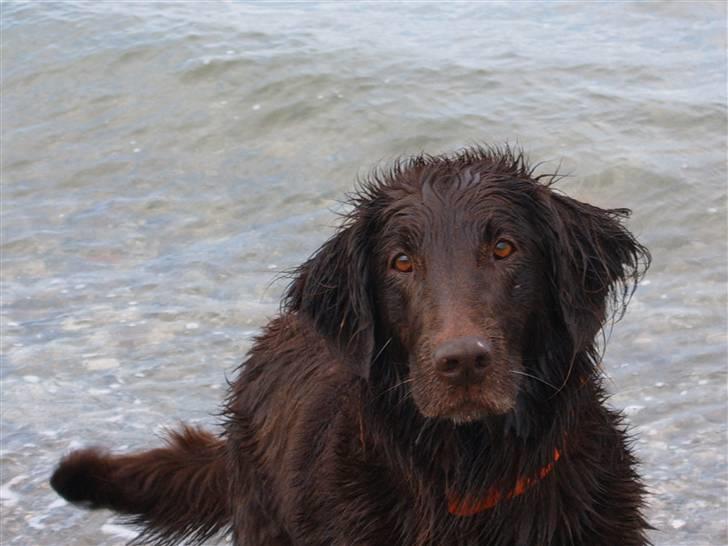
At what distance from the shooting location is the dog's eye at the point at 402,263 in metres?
3.72

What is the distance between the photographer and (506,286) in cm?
357

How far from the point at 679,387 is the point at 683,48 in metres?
7.24

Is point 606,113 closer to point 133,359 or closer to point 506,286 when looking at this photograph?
point 133,359

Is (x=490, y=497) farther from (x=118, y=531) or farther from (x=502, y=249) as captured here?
(x=118, y=531)

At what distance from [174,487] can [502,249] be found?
83.1 inches

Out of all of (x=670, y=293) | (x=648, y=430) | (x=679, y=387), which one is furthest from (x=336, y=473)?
(x=670, y=293)

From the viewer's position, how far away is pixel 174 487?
5109 mm

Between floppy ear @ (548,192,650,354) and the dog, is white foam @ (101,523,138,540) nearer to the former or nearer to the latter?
the dog

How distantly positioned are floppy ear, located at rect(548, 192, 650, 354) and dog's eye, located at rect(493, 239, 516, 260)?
0.14m

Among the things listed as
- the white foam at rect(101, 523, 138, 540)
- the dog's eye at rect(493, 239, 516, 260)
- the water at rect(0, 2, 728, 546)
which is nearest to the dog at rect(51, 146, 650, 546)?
the dog's eye at rect(493, 239, 516, 260)

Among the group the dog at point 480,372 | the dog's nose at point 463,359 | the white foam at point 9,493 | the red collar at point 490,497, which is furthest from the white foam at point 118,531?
the dog's nose at point 463,359

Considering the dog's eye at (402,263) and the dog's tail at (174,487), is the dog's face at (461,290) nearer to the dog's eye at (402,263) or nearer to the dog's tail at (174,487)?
the dog's eye at (402,263)

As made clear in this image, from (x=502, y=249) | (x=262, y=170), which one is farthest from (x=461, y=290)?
(x=262, y=170)

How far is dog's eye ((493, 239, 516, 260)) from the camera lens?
11.9 feet
